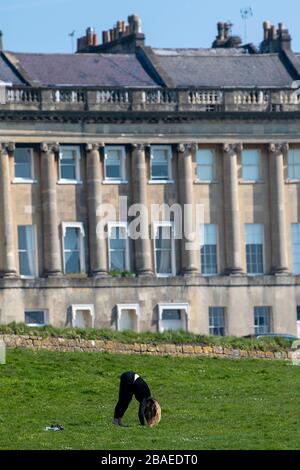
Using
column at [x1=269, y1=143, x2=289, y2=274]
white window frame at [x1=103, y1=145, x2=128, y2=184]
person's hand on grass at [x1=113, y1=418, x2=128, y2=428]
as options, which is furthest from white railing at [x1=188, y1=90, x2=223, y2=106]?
person's hand on grass at [x1=113, y1=418, x2=128, y2=428]

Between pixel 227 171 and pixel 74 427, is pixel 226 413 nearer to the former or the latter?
pixel 74 427

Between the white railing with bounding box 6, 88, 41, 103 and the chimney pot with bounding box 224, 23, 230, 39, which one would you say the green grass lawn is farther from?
the chimney pot with bounding box 224, 23, 230, 39

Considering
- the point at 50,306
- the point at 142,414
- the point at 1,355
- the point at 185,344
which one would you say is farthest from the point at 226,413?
the point at 50,306

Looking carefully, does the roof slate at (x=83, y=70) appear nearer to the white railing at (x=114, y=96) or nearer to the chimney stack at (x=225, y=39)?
the white railing at (x=114, y=96)

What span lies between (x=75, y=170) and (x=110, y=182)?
6.02 ft

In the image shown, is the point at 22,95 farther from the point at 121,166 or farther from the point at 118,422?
the point at 118,422

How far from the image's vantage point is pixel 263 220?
4638 inches

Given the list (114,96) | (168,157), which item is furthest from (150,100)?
(168,157)

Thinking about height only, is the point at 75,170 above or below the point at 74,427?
above

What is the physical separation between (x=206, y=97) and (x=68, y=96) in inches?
279

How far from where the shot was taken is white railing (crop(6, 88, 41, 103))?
11206cm

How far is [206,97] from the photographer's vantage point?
116 meters

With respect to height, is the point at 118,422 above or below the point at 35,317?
below

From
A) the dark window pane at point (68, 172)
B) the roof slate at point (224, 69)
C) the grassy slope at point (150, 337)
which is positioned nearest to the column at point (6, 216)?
the dark window pane at point (68, 172)
